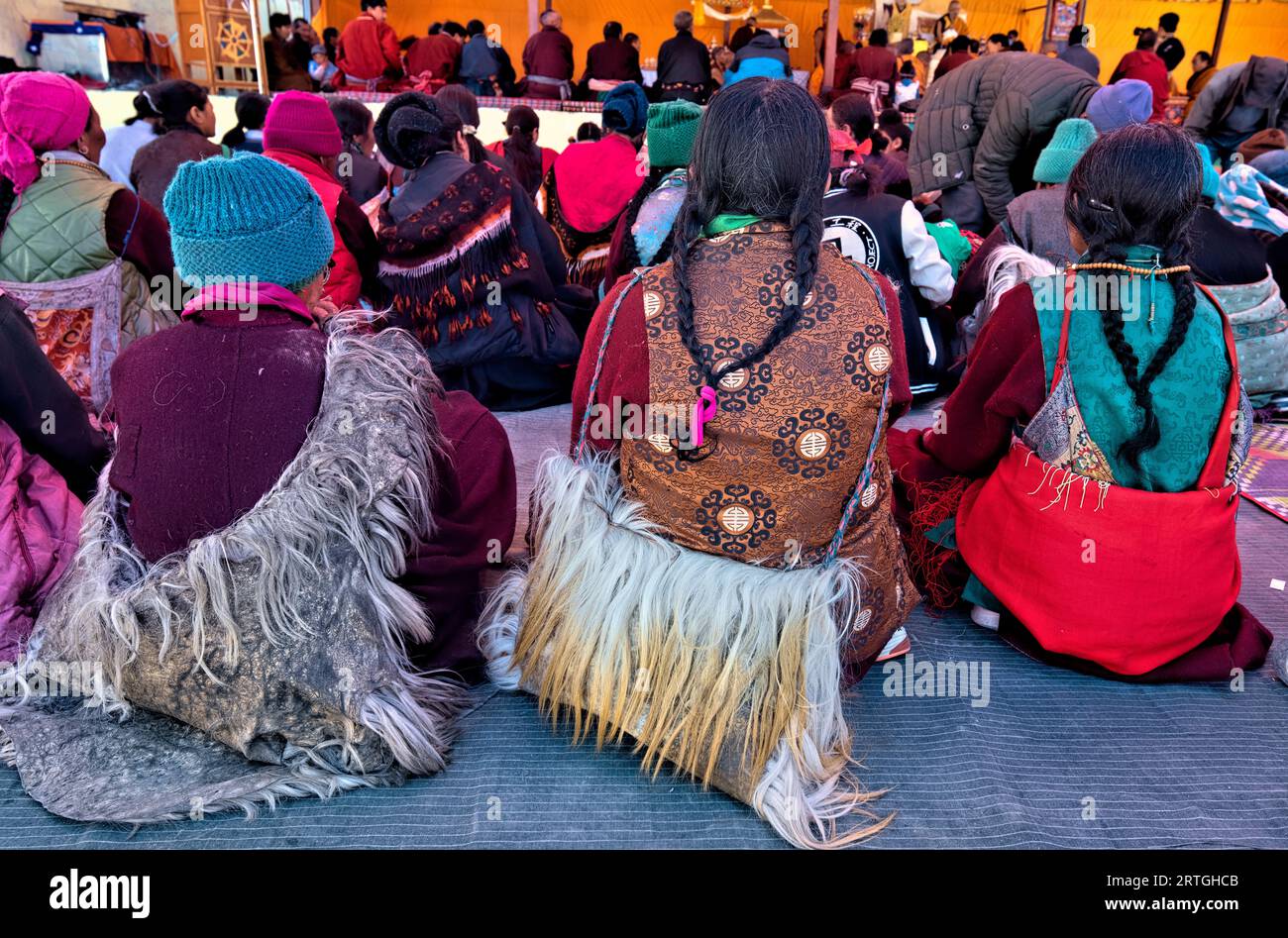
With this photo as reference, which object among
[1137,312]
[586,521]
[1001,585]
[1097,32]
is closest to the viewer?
[586,521]

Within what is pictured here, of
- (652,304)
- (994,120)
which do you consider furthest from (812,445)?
(994,120)

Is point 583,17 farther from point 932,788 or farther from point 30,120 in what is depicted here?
point 932,788

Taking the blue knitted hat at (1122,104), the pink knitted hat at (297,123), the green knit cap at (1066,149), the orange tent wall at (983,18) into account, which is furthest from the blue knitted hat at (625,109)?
the orange tent wall at (983,18)

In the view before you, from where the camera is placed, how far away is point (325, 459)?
156 centimetres

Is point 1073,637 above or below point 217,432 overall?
below

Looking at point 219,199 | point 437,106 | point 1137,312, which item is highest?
point 437,106

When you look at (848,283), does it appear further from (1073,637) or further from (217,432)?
(217,432)

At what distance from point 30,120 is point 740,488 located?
2540 mm

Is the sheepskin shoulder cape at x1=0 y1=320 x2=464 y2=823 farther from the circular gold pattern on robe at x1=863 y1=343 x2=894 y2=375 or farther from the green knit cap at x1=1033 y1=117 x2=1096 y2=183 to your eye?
the green knit cap at x1=1033 y1=117 x2=1096 y2=183

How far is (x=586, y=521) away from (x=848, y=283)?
66 cm

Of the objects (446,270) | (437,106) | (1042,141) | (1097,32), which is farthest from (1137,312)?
(1097,32)

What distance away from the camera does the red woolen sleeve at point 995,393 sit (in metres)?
1.96

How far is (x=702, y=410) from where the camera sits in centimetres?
160

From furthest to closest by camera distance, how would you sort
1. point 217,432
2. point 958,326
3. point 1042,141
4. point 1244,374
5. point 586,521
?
point 1042,141, point 958,326, point 1244,374, point 586,521, point 217,432
